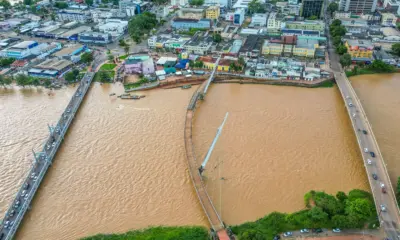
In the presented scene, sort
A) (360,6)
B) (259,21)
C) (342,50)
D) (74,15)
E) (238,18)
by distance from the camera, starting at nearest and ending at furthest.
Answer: (342,50)
(259,21)
(238,18)
(360,6)
(74,15)

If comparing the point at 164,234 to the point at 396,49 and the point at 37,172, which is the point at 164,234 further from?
the point at 396,49

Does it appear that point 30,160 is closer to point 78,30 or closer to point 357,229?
point 357,229

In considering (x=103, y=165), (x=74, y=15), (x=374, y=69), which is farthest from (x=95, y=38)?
(x=374, y=69)

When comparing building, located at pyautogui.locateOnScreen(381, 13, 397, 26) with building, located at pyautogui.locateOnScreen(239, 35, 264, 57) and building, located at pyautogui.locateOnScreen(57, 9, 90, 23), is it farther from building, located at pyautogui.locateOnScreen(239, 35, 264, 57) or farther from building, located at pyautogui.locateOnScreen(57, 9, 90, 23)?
building, located at pyautogui.locateOnScreen(57, 9, 90, 23)

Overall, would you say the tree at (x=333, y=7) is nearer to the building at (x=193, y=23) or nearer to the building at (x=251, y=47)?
the building at (x=251, y=47)

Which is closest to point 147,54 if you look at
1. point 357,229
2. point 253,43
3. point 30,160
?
point 253,43

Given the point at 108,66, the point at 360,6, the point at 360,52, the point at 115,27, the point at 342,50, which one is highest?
the point at 360,6
